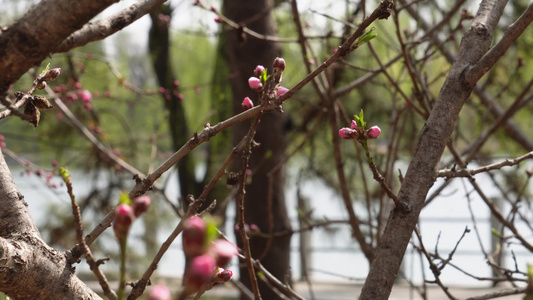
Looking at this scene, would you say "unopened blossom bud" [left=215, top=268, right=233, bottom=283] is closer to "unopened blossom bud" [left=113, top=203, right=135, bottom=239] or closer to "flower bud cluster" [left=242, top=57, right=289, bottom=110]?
"flower bud cluster" [left=242, top=57, right=289, bottom=110]

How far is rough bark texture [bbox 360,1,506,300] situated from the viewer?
1062 millimetres

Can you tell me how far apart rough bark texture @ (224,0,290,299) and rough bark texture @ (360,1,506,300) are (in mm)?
2351

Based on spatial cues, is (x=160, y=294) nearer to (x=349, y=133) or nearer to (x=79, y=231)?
(x=79, y=231)

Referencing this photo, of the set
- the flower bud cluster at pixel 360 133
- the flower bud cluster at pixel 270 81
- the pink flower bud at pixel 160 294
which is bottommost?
the pink flower bud at pixel 160 294

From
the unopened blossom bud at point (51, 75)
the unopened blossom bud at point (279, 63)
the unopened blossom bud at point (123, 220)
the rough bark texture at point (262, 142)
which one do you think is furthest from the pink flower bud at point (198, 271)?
the rough bark texture at point (262, 142)

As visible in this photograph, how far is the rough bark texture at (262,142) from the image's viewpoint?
142 inches

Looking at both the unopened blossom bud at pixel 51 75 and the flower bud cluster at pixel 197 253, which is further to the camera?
the unopened blossom bud at pixel 51 75

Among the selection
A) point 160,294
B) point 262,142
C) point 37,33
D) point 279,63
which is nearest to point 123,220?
point 160,294

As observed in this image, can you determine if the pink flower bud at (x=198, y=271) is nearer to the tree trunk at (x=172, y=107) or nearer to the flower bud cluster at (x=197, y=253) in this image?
the flower bud cluster at (x=197, y=253)

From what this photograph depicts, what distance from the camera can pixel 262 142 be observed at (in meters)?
3.71

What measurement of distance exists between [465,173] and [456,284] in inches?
276

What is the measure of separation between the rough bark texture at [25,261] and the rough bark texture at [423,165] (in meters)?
0.46

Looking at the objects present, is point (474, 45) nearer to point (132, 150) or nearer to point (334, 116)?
point (334, 116)

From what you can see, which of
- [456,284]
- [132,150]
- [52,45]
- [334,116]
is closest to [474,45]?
[52,45]
